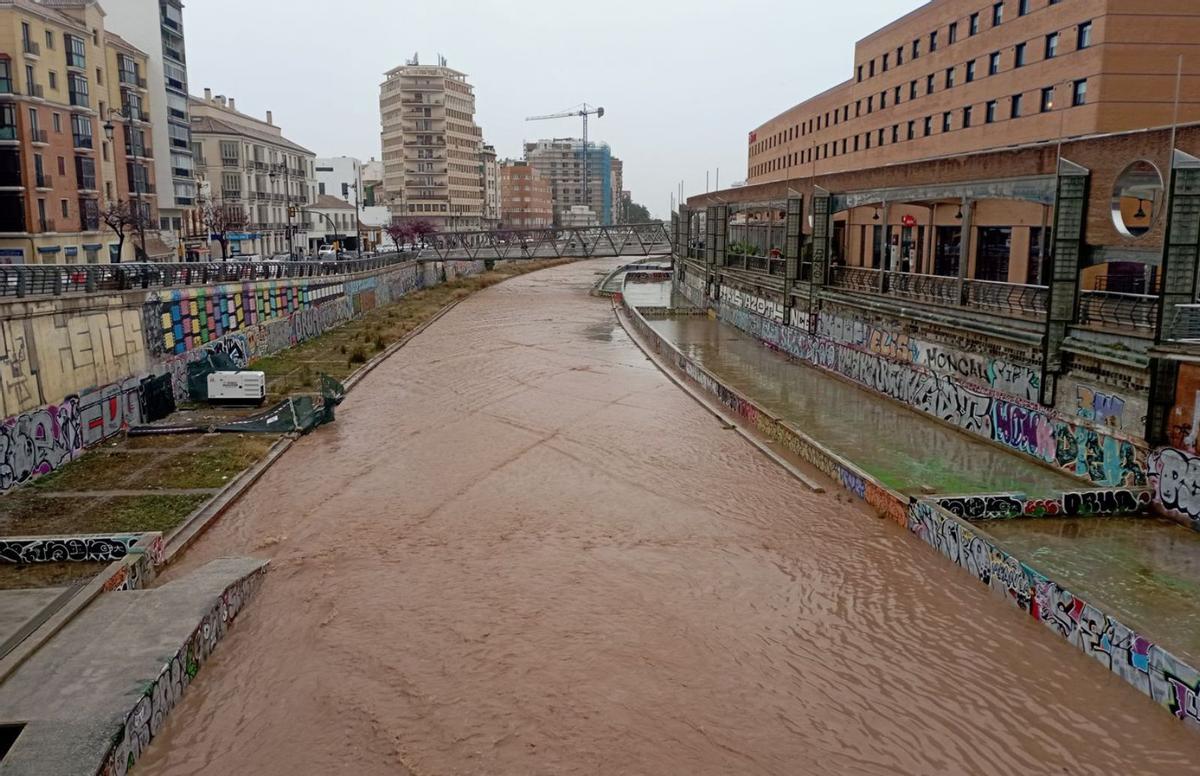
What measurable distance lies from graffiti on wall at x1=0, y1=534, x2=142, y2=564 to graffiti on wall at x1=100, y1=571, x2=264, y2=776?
2739 mm

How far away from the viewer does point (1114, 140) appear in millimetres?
19391

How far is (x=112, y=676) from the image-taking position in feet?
35.1

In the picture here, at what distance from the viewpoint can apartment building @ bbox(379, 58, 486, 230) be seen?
138125mm

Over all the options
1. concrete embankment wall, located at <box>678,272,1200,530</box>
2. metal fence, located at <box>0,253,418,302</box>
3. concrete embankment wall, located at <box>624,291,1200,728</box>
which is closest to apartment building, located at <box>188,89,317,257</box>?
metal fence, located at <box>0,253,418,302</box>

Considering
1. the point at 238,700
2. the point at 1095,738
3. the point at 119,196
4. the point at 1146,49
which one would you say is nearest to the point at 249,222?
the point at 119,196

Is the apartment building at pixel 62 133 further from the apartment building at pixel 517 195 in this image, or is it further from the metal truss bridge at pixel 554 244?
the apartment building at pixel 517 195

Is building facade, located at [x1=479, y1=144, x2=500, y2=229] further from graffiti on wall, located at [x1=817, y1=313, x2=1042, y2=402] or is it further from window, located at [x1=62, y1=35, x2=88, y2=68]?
graffiti on wall, located at [x1=817, y1=313, x2=1042, y2=402]

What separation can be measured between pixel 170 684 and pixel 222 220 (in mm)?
61822

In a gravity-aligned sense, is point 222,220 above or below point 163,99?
below

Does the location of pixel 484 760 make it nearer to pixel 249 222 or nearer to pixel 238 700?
pixel 238 700

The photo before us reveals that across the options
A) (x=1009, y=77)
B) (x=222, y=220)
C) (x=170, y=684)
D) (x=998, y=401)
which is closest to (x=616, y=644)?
(x=170, y=684)

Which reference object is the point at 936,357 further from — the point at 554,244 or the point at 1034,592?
the point at 554,244

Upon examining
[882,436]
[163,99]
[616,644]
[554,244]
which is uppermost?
[163,99]

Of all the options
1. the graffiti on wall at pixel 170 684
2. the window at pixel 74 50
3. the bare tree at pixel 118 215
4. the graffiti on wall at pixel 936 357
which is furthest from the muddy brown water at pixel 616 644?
the window at pixel 74 50
